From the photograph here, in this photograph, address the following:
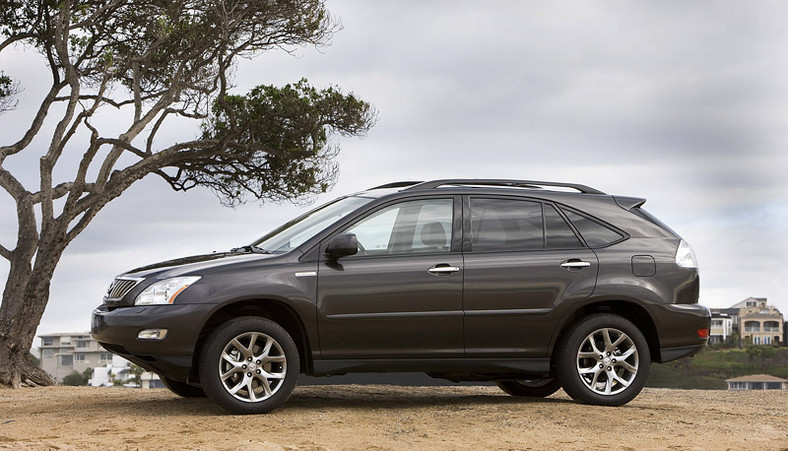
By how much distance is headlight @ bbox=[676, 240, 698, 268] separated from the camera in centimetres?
874

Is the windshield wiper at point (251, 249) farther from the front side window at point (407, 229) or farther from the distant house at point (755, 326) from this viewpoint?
the distant house at point (755, 326)

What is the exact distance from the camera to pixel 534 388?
9.91 m

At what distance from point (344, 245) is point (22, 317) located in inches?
A: 399

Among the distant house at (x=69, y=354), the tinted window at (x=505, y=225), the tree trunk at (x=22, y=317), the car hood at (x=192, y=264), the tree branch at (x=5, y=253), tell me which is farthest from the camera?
the distant house at (x=69, y=354)

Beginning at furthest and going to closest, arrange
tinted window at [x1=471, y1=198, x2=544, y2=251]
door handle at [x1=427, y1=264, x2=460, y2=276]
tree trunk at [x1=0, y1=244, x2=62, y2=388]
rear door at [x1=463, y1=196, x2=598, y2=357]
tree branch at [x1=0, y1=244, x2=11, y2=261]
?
1. tree branch at [x1=0, y1=244, x2=11, y2=261]
2. tree trunk at [x1=0, y1=244, x2=62, y2=388]
3. tinted window at [x1=471, y1=198, x2=544, y2=251]
4. rear door at [x1=463, y1=196, x2=598, y2=357]
5. door handle at [x1=427, y1=264, x2=460, y2=276]

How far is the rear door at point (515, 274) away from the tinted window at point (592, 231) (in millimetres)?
113

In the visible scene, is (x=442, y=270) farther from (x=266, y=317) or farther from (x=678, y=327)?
(x=678, y=327)

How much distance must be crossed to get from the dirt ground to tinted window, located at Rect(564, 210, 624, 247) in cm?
147

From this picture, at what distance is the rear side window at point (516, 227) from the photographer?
329 inches

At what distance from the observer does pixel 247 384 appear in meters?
7.68

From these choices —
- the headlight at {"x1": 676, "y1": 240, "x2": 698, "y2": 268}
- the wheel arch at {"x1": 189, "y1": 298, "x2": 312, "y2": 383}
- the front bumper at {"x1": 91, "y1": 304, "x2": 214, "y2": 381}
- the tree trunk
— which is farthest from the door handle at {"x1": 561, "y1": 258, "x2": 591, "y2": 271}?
the tree trunk

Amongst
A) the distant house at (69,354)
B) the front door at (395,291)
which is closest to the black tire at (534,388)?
the front door at (395,291)

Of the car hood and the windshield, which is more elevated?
the windshield

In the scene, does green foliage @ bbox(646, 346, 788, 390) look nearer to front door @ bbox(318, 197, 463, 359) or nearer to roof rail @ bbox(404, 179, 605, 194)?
roof rail @ bbox(404, 179, 605, 194)
